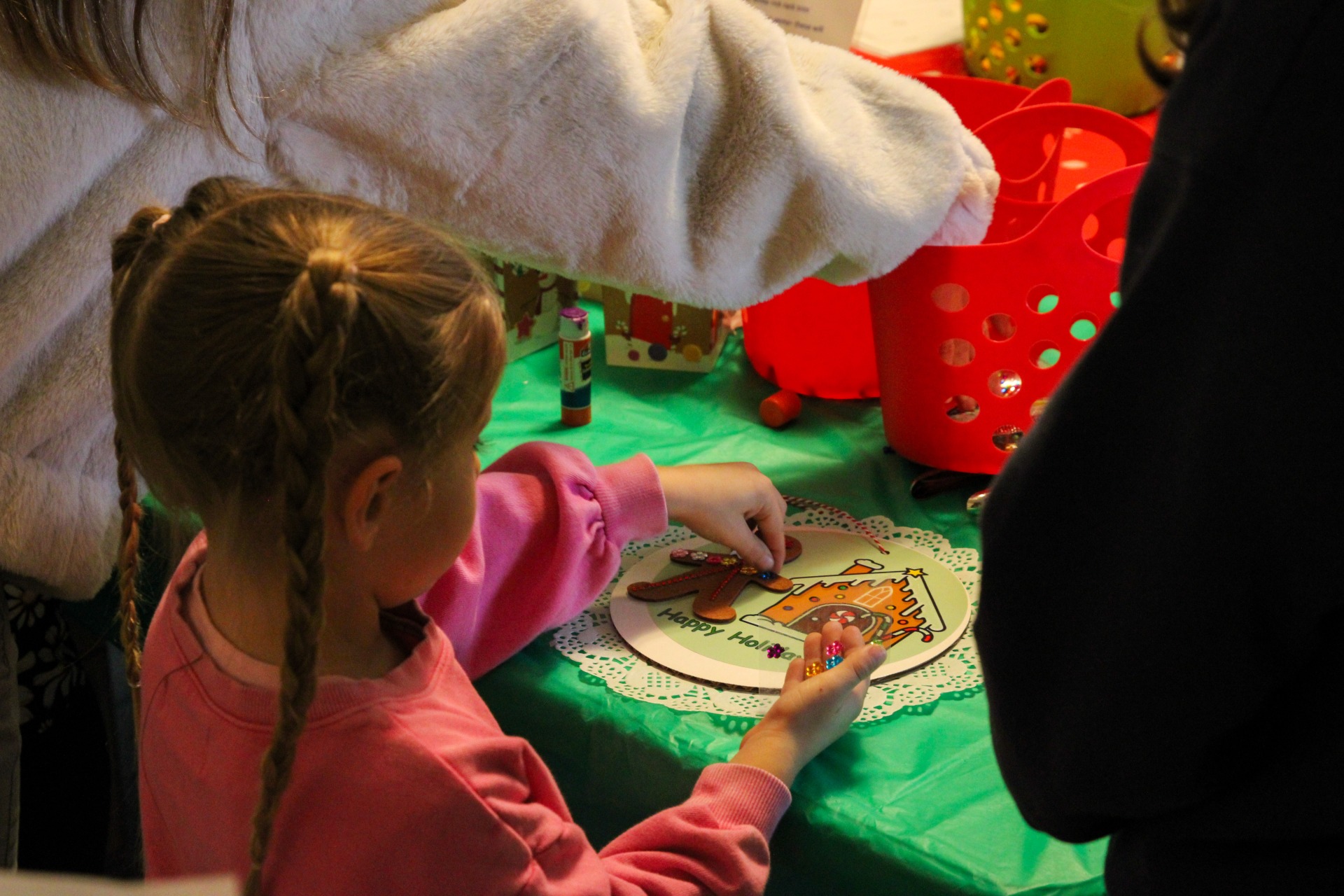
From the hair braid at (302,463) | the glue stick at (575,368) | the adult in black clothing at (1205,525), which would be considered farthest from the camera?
the glue stick at (575,368)

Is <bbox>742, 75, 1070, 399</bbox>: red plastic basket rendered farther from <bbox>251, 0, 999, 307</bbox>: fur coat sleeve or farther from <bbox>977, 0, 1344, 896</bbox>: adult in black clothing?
<bbox>977, 0, 1344, 896</bbox>: adult in black clothing

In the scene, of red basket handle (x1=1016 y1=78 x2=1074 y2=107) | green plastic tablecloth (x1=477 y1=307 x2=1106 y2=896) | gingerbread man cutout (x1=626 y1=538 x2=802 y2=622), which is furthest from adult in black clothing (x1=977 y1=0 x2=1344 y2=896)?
red basket handle (x1=1016 y1=78 x2=1074 y2=107)

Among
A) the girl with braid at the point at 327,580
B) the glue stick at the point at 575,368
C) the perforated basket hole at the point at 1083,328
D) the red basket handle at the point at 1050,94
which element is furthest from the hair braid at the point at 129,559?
the red basket handle at the point at 1050,94

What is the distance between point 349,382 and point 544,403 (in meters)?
0.64

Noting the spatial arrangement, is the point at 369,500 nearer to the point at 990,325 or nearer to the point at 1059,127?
the point at 990,325

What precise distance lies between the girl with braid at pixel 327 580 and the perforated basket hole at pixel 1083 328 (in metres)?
0.47

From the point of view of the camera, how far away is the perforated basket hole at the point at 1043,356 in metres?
1.00

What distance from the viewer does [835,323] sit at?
1.18m

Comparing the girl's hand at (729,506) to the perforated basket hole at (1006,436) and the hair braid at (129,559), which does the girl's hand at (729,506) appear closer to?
the perforated basket hole at (1006,436)

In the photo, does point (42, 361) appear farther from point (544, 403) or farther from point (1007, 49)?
point (1007, 49)

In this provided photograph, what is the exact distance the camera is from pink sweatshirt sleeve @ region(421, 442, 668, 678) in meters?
0.84

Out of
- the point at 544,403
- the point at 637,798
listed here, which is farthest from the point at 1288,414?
the point at 544,403

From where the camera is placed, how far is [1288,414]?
1.28 ft

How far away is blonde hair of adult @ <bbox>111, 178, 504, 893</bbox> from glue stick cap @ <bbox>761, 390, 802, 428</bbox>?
547mm
